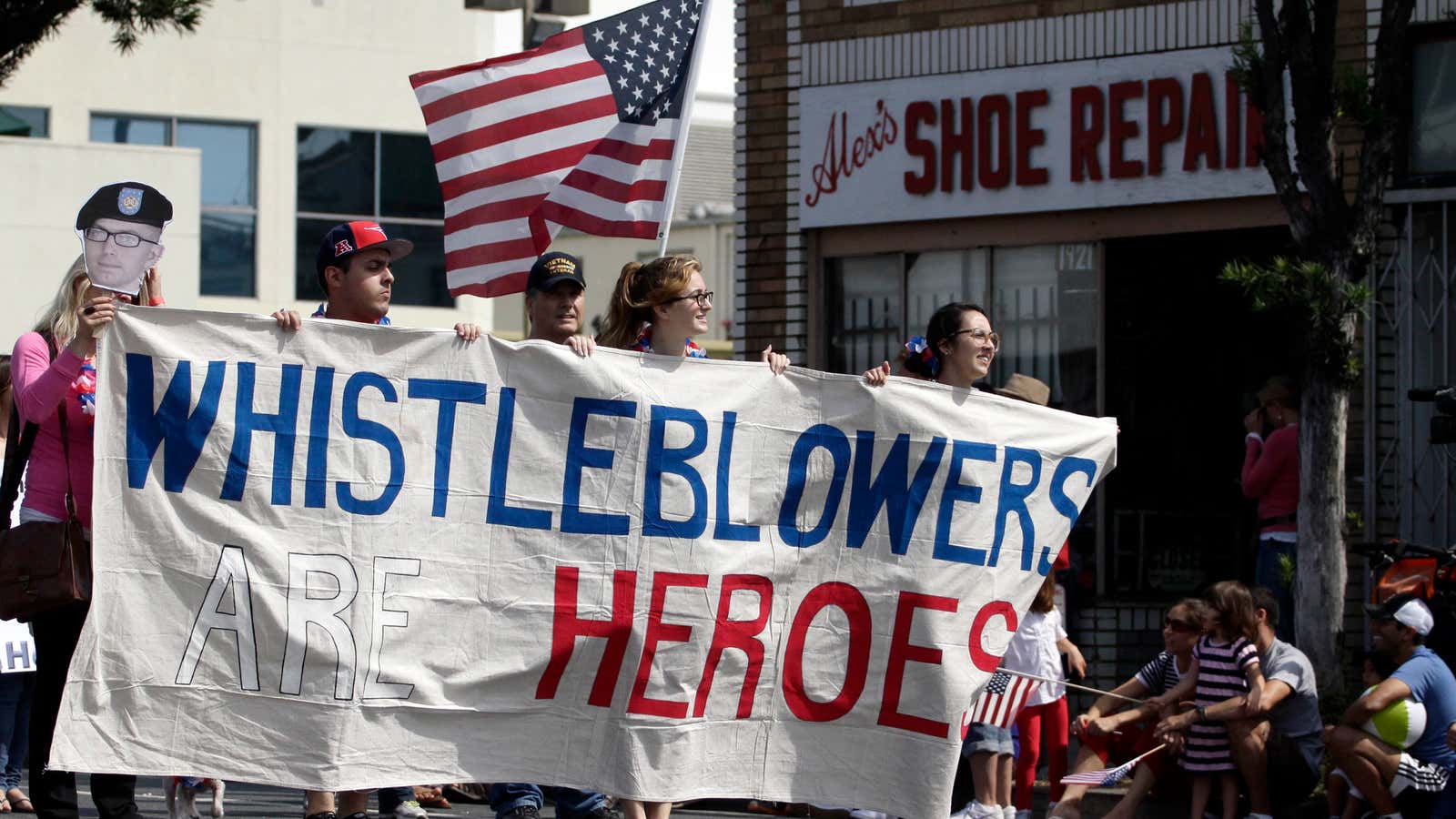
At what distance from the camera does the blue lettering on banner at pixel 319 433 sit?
6.84 meters

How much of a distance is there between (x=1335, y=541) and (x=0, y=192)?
75.4 ft

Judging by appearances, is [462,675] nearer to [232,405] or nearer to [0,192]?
[232,405]

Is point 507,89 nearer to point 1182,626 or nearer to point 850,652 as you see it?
point 850,652

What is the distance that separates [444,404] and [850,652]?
161 cm

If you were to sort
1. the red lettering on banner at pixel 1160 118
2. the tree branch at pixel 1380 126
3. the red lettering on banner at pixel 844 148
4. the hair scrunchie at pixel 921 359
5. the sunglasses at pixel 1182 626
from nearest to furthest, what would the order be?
the hair scrunchie at pixel 921 359 → the sunglasses at pixel 1182 626 → the tree branch at pixel 1380 126 → the red lettering on banner at pixel 1160 118 → the red lettering on banner at pixel 844 148

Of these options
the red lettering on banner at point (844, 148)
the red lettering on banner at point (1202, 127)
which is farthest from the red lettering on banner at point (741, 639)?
the red lettering on banner at point (844, 148)

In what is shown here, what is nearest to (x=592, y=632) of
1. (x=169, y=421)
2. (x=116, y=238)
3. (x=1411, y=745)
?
(x=169, y=421)

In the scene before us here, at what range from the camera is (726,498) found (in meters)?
7.17

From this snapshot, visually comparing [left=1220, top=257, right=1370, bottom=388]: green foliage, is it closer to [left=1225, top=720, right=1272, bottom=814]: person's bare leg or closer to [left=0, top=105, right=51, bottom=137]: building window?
[left=1225, top=720, right=1272, bottom=814]: person's bare leg

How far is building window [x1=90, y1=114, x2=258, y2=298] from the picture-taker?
35.4m

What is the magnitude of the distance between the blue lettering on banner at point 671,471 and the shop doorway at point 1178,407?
707 centimetres

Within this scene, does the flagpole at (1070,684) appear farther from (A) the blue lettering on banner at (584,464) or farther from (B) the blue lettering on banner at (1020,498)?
(A) the blue lettering on banner at (584,464)

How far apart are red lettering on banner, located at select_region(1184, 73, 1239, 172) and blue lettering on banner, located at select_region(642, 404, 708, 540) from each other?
676cm

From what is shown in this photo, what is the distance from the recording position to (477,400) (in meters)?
7.00
